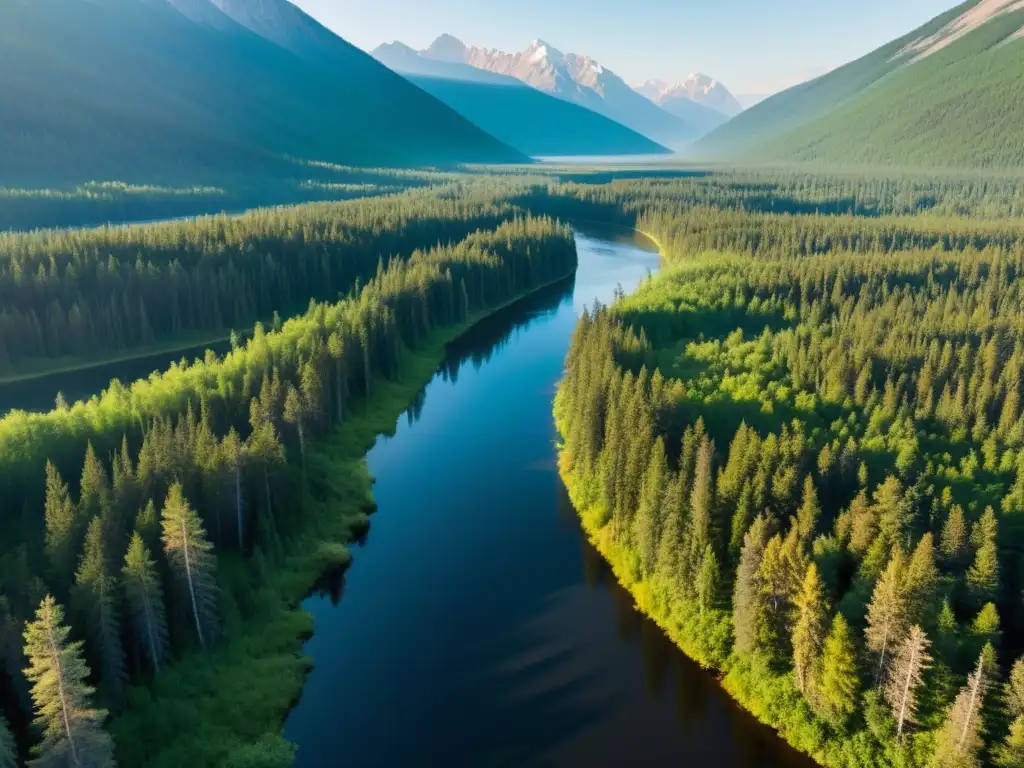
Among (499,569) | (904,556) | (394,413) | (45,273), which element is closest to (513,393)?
(394,413)


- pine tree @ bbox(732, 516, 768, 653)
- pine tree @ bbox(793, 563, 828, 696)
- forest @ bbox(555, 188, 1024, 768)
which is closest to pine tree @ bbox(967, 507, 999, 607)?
forest @ bbox(555, 188, 1024, 768)

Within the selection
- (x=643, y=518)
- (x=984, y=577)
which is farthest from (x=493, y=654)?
(x=984, y=577)

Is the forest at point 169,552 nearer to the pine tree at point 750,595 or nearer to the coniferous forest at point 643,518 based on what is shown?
the coniferous forest at point 643,518

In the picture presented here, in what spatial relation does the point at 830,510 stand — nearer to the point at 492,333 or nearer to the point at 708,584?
the point at 708,584

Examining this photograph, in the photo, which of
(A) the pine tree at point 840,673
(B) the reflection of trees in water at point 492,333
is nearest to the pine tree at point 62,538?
(A) the pine tree at point 840,673

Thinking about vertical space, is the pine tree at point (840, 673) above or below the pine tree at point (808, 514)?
below

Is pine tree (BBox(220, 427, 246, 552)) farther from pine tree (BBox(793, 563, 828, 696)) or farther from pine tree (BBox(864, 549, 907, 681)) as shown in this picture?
pine tree (BBox(864, 549, 907, 681))

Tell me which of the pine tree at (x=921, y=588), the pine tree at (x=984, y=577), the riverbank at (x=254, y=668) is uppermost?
the pine tree at (x=921, y=588)
